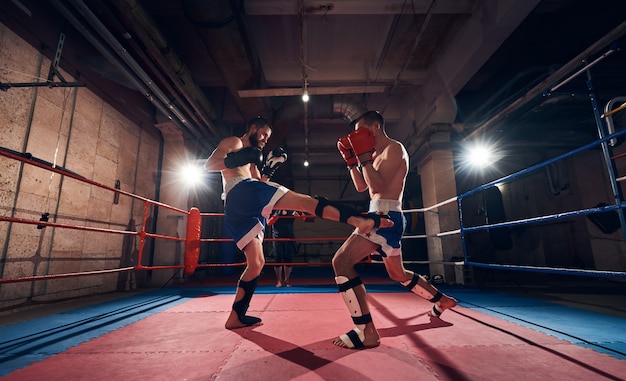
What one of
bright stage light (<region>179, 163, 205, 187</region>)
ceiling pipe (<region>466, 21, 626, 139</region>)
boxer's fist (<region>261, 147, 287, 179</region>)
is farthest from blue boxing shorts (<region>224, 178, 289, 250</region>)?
bright stage light (<region>179, 163, 205, 187</region>)

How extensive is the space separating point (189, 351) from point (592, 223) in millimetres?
8874

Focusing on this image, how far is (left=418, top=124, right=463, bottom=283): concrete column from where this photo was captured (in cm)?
555

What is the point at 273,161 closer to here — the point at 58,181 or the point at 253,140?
the point at 253,140

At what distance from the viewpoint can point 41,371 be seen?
53.7 inches

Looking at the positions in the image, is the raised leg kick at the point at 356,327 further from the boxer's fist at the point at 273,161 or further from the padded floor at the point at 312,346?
the boxer's fist at the point at 273,161

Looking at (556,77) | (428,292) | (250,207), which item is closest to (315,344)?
(250,207)

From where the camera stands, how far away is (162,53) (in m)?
4.09

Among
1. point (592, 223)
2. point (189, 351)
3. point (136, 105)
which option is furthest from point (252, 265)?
point (592, 223)

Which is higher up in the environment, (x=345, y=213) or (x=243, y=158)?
(x=243, y=158)

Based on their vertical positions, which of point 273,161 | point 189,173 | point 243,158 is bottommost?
point 243,158

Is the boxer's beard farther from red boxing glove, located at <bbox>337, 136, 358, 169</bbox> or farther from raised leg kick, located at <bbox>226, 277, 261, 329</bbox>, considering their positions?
raised leg kick, located at <bbox>226, 277, 261, 329</bbox>

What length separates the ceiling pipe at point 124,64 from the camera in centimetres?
298

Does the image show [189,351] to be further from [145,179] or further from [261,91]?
[145,179]

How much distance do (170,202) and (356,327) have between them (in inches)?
214
